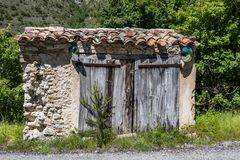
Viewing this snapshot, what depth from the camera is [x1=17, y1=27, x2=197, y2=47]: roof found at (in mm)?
11094

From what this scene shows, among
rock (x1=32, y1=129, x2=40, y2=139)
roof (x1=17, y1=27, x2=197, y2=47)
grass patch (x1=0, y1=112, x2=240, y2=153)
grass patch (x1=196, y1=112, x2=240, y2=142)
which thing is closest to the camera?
grass patch (x1=0, y1=112, x2=240, y2=153)

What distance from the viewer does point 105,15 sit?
1862 centimetres

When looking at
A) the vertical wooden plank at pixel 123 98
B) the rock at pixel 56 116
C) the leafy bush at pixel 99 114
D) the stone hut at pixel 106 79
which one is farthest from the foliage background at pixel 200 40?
the rock at pixel 56 116

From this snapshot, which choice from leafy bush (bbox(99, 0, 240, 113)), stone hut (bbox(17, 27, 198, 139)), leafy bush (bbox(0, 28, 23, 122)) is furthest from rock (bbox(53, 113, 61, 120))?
leafy bush (bbox(99, 0, 240, 113))

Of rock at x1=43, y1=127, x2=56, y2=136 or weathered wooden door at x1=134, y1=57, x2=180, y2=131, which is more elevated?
weathered wooden door at x1=134, y1=57, x2=180, y2=131

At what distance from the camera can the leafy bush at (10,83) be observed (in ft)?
48.3

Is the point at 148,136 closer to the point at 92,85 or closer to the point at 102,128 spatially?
the point at 102,128

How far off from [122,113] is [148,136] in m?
1.15

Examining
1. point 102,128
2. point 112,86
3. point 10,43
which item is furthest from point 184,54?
point 10,43

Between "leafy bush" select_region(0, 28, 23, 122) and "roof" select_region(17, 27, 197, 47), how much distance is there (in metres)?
3.57

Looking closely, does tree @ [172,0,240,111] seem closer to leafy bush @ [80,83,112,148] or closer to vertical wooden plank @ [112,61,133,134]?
vertical wooden plank @ [112,61,133,134]

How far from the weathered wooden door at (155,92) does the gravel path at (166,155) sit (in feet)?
5.08

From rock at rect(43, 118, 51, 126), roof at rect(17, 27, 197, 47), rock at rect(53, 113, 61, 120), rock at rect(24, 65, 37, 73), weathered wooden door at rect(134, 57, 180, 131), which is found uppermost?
roof at rect(17, 27, 197, 47)

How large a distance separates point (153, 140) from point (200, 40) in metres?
4.49
